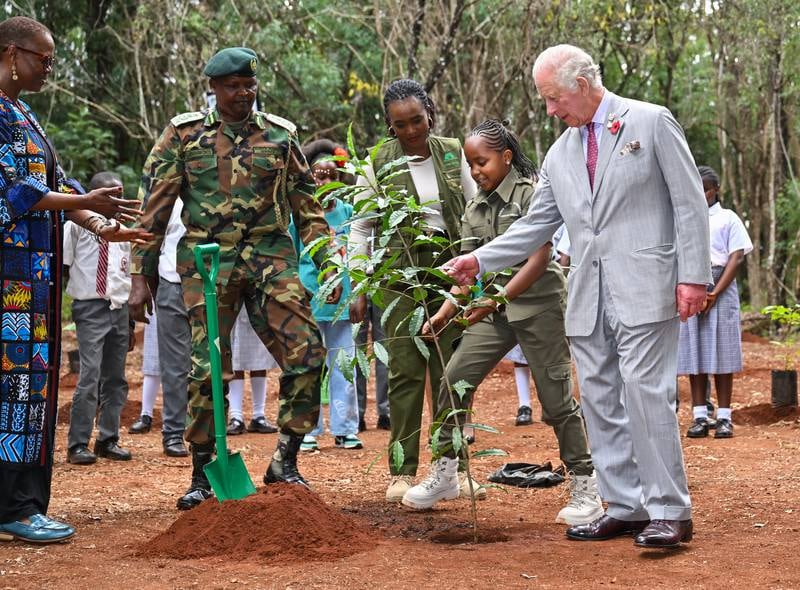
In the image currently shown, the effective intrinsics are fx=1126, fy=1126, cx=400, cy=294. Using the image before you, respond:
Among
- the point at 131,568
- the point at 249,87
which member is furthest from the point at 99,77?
the point at 131,568

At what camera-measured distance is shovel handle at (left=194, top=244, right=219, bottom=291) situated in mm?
5164

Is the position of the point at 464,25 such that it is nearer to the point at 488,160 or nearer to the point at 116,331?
the point at 116,331

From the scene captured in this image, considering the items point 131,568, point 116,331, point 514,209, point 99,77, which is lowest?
point 131,568

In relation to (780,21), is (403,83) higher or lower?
lower

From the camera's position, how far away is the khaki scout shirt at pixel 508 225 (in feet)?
18.1

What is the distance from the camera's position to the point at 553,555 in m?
4.56

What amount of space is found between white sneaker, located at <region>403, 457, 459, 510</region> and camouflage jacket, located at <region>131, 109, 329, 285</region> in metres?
1.33

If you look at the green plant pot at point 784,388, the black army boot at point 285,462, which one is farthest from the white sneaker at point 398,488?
the green plant pot at point 784,388

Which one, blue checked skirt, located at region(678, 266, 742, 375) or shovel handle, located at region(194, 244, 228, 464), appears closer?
shovel handle, located at region(194, 244, 228, 464)

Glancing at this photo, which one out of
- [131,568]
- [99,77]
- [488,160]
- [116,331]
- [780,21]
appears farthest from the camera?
[99,77]

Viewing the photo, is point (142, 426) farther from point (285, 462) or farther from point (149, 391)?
point (285, 462)

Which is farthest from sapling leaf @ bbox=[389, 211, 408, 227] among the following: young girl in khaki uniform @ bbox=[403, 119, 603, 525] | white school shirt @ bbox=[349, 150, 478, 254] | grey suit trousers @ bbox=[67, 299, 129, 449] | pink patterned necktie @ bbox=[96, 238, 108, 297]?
grey suit trousers @ bbox=[67, 299, 129, 449]

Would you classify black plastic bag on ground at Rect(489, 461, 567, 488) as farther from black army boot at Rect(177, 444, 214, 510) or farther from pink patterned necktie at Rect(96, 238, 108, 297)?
pink patterned necktie at Rect(96, 238, 108, 297)

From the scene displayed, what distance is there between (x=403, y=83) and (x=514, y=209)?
2.94 feet
